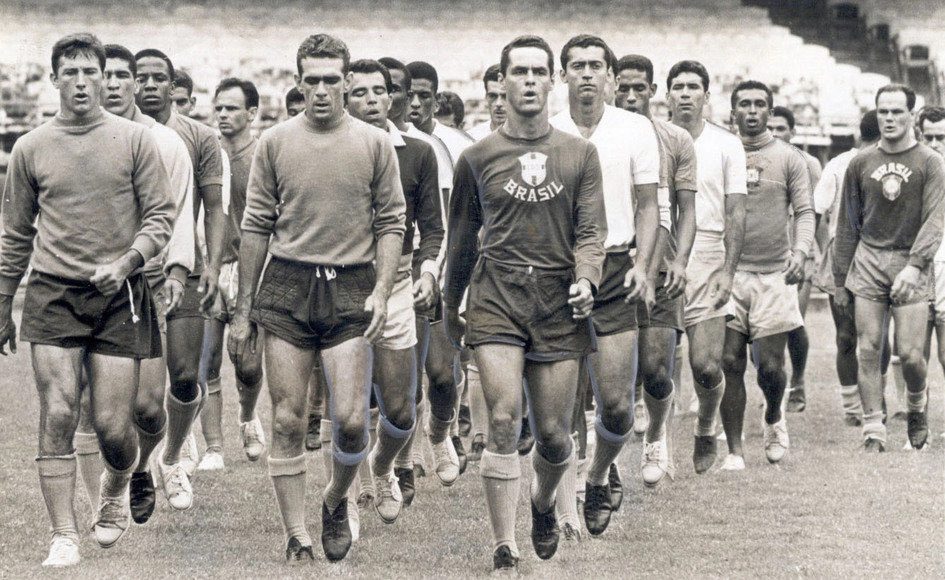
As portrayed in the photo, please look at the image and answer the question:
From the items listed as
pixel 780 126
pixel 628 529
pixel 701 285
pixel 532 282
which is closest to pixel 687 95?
pixel 701 285

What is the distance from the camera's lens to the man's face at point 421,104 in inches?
408

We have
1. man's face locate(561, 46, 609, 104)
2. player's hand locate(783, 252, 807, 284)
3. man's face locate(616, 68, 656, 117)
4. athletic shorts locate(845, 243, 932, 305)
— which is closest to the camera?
man's face locate(561, 46, 609, 104)

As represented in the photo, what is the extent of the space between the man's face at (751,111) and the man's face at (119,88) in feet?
15.4

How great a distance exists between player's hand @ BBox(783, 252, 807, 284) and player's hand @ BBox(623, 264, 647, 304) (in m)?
3.36

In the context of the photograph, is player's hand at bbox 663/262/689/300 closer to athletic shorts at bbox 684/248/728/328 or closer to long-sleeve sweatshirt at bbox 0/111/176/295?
athletic shorts at bbox 684/248/728/328

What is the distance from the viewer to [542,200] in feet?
22.4

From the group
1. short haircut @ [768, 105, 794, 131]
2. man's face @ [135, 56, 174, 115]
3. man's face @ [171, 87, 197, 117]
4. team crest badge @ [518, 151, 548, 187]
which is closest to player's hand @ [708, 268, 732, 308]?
team crest badge @ [518, 151, 548, 187]

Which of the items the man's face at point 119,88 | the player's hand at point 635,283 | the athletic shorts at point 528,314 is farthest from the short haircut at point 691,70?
the man's face at point 119,88

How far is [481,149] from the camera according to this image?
6.96 metres

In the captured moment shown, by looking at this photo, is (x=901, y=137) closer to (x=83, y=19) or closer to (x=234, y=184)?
(x=234, y=184)

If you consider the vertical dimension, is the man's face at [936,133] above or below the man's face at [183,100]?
below

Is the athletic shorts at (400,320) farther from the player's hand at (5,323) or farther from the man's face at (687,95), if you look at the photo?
the man's face at (687,95)

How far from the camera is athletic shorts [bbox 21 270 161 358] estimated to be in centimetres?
671

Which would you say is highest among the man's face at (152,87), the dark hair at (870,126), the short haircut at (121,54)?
the short haircut at (121,54)
